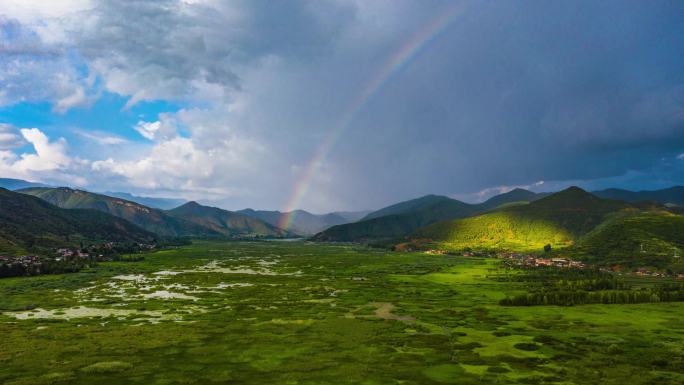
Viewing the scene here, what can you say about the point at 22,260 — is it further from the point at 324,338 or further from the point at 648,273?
the point at 648,273

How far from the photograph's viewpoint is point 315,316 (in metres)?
85.2

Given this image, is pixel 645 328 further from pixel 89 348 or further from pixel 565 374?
pixel 89 348

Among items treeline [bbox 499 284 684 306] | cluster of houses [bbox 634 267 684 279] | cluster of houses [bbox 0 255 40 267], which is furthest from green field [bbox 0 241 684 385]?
cluster of houses [bbox 634 267 684 279]

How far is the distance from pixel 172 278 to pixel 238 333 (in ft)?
321

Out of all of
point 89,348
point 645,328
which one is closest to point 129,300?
point 89,348

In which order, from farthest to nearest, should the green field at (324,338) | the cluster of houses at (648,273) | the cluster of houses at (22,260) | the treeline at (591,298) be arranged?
the cluster of houses at (22,260), the cluster of houses at (648,273), the treeline at (591,298), the green field at (324,338)

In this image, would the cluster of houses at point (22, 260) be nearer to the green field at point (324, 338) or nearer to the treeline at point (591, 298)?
the green field at point (324, 338)

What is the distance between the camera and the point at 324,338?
67.2m

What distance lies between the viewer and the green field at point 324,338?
49.8 m

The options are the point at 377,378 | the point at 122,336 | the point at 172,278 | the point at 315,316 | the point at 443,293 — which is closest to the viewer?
the point at 377,378

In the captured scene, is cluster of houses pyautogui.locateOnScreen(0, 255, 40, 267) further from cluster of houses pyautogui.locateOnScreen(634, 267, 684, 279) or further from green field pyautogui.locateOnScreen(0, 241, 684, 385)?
cluster of houses pyautogui.locateOnScreen(634, 267, 684, 279)

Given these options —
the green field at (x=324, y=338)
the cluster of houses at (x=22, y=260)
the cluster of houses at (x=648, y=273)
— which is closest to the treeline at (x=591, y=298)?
the green field at (x=324, y=338)

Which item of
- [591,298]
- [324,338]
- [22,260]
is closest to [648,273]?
[591,298]

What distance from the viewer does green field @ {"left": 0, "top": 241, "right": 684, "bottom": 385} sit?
49844 millimetres
